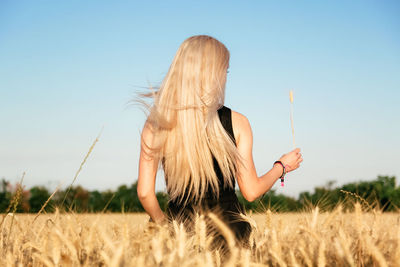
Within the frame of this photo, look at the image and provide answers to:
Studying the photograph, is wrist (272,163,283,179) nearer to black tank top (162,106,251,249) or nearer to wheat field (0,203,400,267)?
black tank top (162,106,251,249)

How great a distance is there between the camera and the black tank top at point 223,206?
2715 mm

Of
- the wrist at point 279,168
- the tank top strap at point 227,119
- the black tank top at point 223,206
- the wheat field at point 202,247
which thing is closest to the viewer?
the wheat field at point 202,247

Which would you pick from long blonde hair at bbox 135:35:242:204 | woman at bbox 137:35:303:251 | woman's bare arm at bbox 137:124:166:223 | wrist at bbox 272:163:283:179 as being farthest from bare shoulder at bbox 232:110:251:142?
woman's bare arm at bbox 137:124:166:223

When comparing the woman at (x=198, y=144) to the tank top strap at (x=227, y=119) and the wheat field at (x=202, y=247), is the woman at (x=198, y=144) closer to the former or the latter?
the tank top strap at (x=227, y=119)

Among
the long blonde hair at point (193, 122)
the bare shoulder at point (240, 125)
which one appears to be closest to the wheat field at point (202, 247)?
the long blonde hair at point (193, 122)

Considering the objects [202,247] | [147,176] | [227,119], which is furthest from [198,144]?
[202,247]

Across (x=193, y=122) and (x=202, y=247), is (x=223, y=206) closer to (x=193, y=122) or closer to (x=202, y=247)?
(x=193, y=122)

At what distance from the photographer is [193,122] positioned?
2.73 meters

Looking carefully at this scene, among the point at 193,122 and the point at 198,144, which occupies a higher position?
the point at 193,122

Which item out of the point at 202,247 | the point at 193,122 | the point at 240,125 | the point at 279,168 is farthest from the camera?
the point at 279,168

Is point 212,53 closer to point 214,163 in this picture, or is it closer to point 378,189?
point 214,163

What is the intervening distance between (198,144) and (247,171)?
1.32 ft

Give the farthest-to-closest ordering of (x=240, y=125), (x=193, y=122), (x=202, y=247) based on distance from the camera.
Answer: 1. (x=240, y=125)
2. (x=193, y=122)
3. (x=202, y=247)

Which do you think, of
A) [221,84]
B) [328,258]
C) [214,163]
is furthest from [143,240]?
[221,84]
